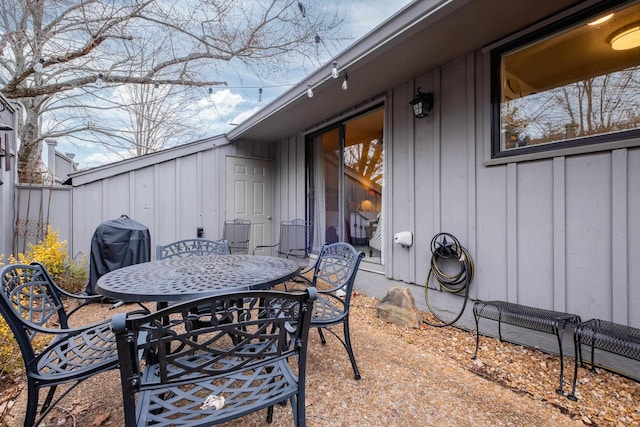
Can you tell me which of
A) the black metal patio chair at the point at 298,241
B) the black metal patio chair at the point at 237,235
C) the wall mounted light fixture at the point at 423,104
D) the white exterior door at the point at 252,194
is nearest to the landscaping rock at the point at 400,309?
the wall mounted light fixture at the point at 423,104

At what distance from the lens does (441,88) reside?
116 inches

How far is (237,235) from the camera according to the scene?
501cm

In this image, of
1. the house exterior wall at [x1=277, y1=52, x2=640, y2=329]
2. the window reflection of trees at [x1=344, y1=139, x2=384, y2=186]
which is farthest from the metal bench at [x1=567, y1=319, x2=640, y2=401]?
the window reflection of trees at [x1=344, y1=139, x2=384, y2=186]

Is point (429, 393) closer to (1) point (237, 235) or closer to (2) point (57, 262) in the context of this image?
(1) point (237, 235)

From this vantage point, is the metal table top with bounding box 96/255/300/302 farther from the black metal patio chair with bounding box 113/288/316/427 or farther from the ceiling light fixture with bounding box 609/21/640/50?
the ceiling light fixture with bounding box 609/21/640/50

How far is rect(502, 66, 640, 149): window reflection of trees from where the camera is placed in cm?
197

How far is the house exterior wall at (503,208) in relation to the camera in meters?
1.96

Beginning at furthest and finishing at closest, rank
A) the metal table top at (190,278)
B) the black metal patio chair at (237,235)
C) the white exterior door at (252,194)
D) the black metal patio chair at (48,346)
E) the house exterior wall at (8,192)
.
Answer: the white exterior door at (252,194)
the black metal patio chair at (237,235)
the house exterior wall at (8,192)
the metal table top at (190,278)
the black metal patio chair at (48,346)

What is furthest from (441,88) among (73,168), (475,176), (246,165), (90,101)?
(73,168)

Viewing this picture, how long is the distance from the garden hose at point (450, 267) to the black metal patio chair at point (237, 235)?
10.0 feet

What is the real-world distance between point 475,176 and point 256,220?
4.00m

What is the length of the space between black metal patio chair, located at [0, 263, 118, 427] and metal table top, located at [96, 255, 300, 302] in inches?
9.7

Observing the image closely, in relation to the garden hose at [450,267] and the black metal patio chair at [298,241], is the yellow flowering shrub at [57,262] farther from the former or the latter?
the garden hose at [450,267]

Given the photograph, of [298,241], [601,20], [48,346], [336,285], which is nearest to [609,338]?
[336,285]
